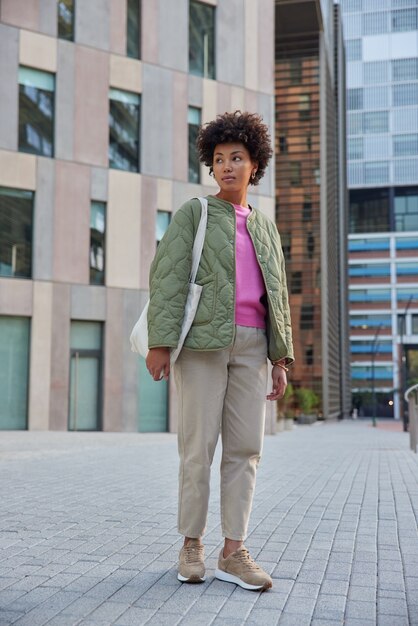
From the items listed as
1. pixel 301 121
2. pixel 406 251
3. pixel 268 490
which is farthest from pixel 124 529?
pixel 406 251

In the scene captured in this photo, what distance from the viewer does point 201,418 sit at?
3896 millimetres

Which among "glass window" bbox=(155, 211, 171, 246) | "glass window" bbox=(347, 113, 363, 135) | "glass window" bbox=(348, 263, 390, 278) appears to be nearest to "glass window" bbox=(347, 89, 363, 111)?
"glass window" bbox=(347, 113, 363, 135)

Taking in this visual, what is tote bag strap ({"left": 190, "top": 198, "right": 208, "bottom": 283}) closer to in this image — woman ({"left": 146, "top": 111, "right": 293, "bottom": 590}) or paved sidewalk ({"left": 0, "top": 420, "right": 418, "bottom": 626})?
woman ({"left": 146, "top": 111, "right": 293, "bottom": 590})

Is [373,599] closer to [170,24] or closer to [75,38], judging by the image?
[75,38]

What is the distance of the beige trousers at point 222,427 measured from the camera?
390cm

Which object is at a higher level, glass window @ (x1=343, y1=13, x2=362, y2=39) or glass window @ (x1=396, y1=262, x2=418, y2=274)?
glass window @ (x1=343, y1=13, x2=362, y2=39)

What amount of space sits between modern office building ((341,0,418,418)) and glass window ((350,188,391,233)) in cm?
14

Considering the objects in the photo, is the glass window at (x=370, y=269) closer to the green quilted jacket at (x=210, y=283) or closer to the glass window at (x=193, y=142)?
the glass window at (x=193, y=142)

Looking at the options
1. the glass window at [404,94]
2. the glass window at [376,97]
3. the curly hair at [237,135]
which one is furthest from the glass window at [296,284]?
the glass window at [376,97]

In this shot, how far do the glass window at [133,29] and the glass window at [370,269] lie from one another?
3565 inches

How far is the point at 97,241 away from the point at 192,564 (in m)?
19.5

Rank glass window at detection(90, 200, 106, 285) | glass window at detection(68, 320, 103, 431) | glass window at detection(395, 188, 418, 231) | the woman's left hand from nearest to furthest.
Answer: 1. the woman's left hand
2. glass window at detection(68, 320, 103, 431)
3. glass window at detection(90, 200, 106, 285)
4. glass window at detection(395, 188, 418, 231)

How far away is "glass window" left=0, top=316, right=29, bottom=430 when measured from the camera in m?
21.0

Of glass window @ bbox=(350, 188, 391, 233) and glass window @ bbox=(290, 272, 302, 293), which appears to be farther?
glass window @ bbox=(350, 188, 391, 233)
